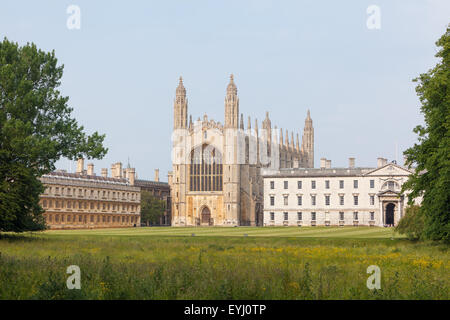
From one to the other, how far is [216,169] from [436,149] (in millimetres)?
78777

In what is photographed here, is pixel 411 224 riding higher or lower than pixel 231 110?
lower

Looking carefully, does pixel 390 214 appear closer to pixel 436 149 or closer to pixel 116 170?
pixel 116 170

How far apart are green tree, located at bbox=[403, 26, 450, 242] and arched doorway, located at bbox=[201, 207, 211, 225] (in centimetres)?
7536

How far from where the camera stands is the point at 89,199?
9994 cm

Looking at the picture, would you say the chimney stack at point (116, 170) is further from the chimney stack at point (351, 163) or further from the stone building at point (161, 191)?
the chimney stack at point (351, 163)

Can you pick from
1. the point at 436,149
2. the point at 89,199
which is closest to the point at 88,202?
the point at 89,199

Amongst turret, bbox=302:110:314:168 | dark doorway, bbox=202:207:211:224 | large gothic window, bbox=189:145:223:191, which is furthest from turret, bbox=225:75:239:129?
turret, bbox=302:110:314:168

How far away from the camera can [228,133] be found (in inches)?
4220

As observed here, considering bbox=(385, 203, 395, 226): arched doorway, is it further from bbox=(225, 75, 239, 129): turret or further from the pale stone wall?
the pale stone wall

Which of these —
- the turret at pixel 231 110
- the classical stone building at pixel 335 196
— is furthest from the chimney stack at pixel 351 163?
the turret at pixel 231 110

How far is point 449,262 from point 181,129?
90524 millimetres

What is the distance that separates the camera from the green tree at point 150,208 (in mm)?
110938
